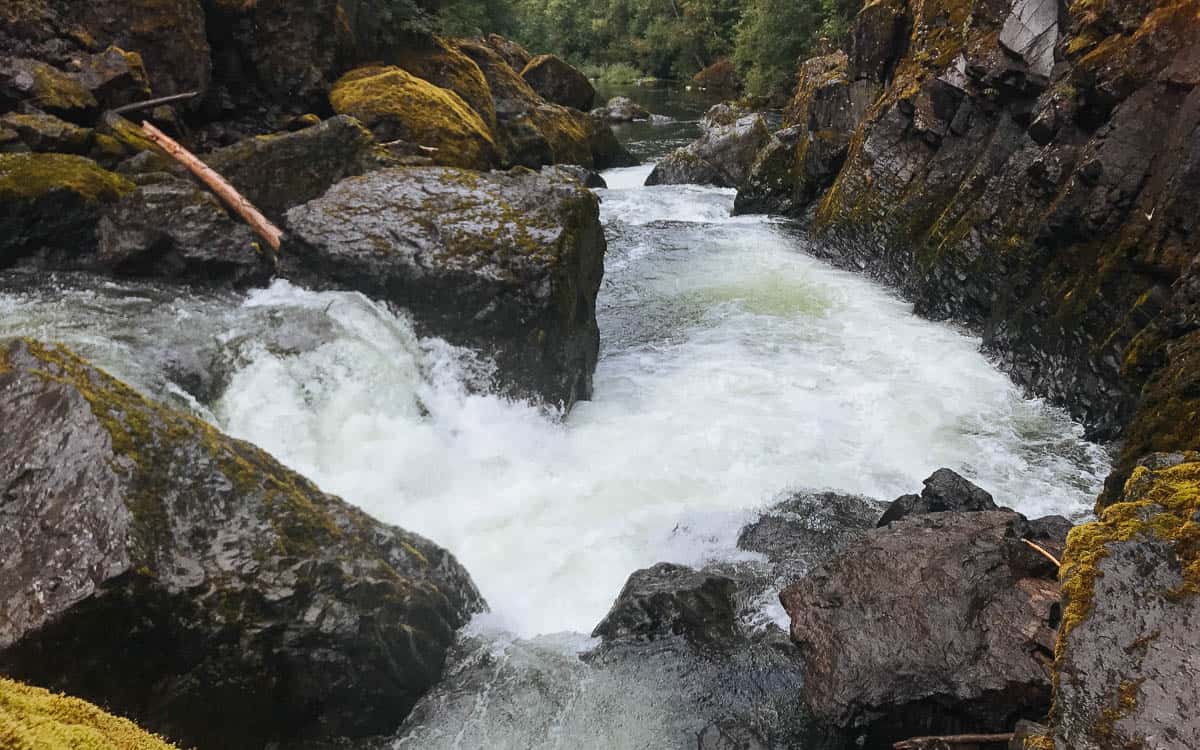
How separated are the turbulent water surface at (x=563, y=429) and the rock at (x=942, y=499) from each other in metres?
0.86

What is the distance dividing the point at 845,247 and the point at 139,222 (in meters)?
11.6

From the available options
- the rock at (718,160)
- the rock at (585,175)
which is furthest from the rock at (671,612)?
the rock at (718,160)

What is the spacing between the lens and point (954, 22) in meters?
12.6

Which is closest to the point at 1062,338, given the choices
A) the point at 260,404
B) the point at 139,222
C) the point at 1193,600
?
the point at 1193,600

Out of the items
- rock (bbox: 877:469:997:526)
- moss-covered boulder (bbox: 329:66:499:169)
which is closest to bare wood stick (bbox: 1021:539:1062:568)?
rock (bbox: 877:469:997:526)

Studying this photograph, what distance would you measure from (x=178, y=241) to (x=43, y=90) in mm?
3500

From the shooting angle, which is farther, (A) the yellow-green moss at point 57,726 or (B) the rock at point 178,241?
(B) the rock at point 178,241

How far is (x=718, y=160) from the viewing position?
21.5m

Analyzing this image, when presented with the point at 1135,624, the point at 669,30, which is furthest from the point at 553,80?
the point at 669,30

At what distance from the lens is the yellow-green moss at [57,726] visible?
1.55 meters

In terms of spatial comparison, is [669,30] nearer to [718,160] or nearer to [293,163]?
[718,160]

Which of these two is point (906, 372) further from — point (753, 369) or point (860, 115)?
point (860, 115)

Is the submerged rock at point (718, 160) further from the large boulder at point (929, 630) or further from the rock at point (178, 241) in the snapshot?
the large boulder at point (929, 630)

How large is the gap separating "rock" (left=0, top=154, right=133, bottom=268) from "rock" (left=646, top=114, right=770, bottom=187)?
51.2 ft
